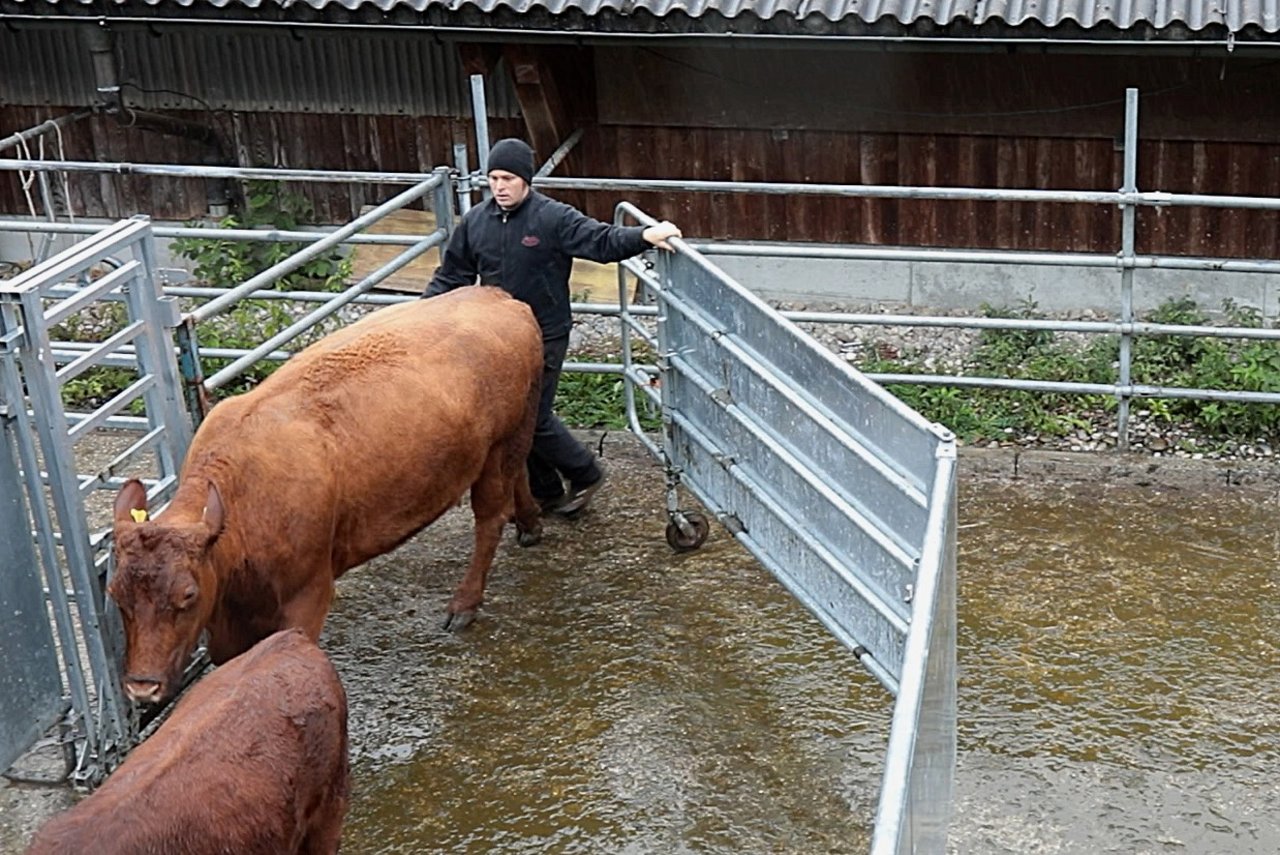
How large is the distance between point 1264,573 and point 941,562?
3.52 m

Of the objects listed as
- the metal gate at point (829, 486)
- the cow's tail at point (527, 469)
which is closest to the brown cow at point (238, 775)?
the metal gate at point (829, 486)

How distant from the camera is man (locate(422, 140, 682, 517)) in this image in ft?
22.3

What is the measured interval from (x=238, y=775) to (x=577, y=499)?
344 cm

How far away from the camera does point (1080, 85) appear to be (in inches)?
356

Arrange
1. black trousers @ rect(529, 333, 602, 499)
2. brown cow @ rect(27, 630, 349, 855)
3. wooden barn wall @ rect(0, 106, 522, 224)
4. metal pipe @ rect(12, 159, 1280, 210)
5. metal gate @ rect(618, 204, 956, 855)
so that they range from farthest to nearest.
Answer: wooden barn wall @ rect(0, 106, 522, 224) < metal pipe @ rect(12, 159, 1280, 210) < black trousers @ rect(529, 333, 602, 499) < brown cow @ rect(27, 630, 349, 855) < metal gate @ rect(618, 204, 956, 855)

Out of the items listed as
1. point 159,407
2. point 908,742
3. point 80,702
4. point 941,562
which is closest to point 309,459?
point 159,407

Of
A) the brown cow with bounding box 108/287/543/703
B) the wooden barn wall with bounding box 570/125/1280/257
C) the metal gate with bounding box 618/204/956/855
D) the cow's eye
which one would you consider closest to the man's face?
the brown cow with bounding box 108/287/543/703

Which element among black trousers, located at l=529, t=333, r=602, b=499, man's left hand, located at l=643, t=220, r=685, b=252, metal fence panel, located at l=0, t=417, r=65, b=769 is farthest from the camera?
black trousers, located at l=529, t=333, r=602, b=499

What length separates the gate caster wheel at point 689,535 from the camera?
722cm

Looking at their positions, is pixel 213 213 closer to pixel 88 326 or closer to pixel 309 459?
pixel 88 326

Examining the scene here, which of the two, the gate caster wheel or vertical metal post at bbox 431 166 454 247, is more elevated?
vertical metal post at bbox 431 166 454 247

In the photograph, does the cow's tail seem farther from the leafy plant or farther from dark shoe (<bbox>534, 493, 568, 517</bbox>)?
the leafy plant

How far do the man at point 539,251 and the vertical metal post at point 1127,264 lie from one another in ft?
7.06

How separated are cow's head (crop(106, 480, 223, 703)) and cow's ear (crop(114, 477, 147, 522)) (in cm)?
1
